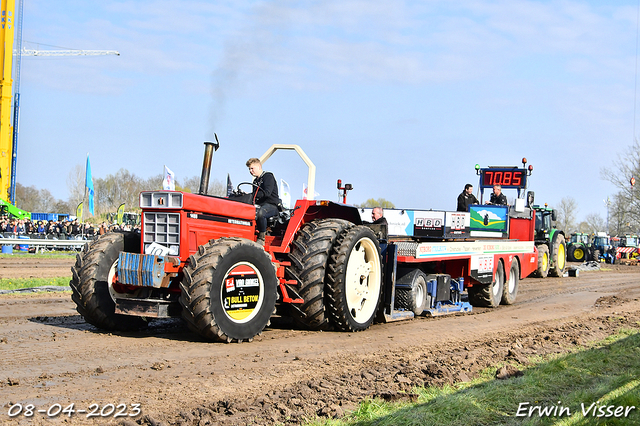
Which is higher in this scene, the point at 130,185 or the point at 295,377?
the point at 130,185

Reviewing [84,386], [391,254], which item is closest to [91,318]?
[84,386]

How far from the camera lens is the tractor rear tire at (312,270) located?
7.43 metres

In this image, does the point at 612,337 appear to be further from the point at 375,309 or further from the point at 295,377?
the point at 295,377

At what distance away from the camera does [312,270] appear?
7.43 metres

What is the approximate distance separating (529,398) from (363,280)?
3.61m

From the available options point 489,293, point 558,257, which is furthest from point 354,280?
point 558,257

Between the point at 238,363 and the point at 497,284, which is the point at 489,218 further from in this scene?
the point at 238,363

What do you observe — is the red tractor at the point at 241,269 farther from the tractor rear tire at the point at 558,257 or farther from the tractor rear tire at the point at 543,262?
the tractor rear tire at the point at 558,257

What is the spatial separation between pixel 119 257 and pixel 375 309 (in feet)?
11.6

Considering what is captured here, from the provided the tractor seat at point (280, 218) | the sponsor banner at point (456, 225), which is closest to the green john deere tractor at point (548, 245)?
the sponsor banner at point (456, 225)

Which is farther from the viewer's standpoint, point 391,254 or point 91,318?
point 391,254

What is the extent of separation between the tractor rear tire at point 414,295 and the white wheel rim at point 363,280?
88 cm

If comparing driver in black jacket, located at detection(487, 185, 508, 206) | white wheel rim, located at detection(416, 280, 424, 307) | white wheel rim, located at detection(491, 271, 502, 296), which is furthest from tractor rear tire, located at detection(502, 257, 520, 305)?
white wheel rim, located at detection(416, 280, 424, 307)

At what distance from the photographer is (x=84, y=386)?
15.5ft
